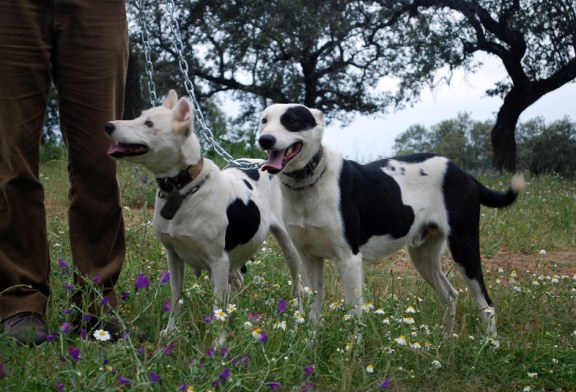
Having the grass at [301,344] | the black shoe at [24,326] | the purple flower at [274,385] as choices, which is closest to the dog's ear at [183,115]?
the grass at [301,344]

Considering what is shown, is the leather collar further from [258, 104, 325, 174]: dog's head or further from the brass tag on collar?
[258, 104, 325, 174]: dog's head

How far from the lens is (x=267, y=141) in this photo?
13.0 feet

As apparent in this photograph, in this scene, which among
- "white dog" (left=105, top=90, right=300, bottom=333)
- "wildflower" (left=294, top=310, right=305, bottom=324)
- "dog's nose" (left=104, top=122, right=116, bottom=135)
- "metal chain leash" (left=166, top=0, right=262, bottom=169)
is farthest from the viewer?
"metal chain leash" (left=166, top=0, right=262, bottom=169)

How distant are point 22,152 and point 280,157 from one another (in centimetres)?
131

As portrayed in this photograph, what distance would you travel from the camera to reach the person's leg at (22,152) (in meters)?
3.80

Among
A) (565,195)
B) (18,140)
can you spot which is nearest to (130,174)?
(565,195)

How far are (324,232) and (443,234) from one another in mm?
977

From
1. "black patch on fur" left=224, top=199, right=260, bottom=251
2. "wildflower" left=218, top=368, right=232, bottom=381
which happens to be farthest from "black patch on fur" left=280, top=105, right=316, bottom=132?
"wildflower" left=218, top=368, right=232, bottom=381

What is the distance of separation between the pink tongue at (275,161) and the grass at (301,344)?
0.70m

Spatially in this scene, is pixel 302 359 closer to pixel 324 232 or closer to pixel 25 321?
pixel 324 232

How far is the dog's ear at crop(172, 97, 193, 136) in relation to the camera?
13.5ft

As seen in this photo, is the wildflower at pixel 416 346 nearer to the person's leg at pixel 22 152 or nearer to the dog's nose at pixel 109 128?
the dog's nose at pixel 109 128

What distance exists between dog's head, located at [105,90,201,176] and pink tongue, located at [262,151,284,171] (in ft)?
1.47

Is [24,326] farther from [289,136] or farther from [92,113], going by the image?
[289,136]
